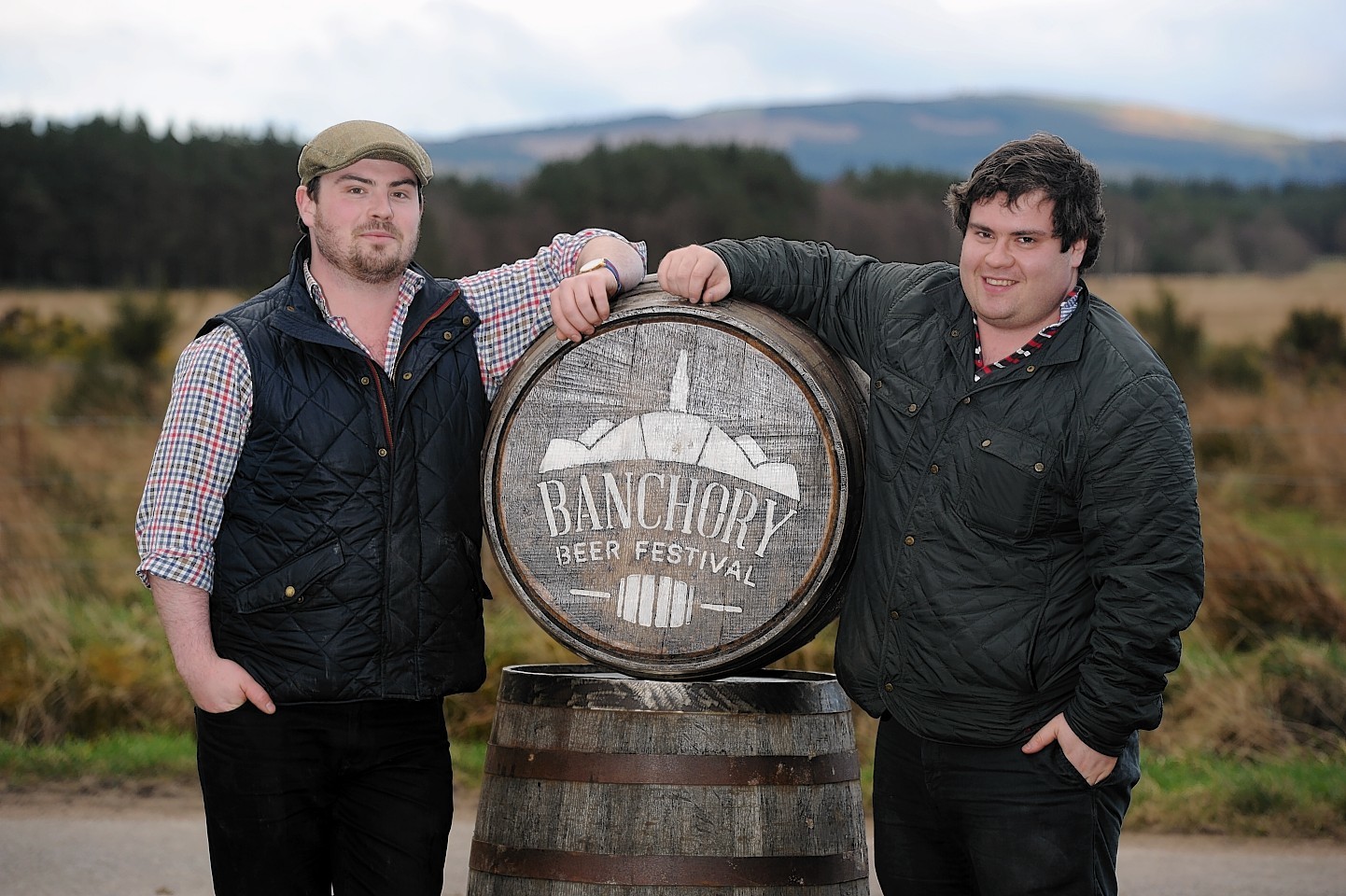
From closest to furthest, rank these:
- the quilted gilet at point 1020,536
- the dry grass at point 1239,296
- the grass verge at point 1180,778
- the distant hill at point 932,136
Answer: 1. the quilted gilet at point 1020,536
2. the grass verge at point 1180,778
3. the dry grass at point 1239,296
4. the distant hill at point 932,136

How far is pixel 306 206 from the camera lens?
3.05m

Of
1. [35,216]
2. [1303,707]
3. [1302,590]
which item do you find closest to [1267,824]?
[1303,707]

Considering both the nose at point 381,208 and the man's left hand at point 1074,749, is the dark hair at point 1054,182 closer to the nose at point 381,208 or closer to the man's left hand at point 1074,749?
the man's left hand at point 1074,749

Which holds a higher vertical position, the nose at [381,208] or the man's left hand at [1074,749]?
the nose at [381,208]

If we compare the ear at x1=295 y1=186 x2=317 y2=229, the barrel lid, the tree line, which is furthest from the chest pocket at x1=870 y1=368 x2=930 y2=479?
the tree line

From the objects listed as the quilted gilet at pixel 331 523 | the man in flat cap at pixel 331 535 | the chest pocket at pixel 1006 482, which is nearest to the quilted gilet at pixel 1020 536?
the chest pocket at pixel 1006 482

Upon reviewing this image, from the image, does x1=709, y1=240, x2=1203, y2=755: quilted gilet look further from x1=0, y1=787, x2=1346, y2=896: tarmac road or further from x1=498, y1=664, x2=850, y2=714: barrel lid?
x1=0, y1=787, x2=1346, y2=896: tarmac road

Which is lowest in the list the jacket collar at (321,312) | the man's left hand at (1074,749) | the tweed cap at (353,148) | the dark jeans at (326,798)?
the dark jeans at (326,798)

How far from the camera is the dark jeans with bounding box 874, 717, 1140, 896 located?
2670 mm

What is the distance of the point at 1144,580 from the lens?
A: 2520mm

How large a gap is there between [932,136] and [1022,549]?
412 ft

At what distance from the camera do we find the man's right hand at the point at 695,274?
284cm

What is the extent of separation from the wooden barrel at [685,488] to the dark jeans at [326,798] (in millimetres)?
438

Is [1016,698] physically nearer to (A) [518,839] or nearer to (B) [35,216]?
(A) [518,839]
